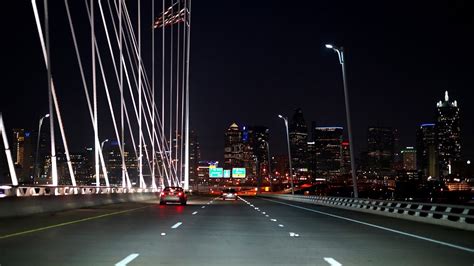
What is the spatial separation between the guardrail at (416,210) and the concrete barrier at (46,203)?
1600 centimetres

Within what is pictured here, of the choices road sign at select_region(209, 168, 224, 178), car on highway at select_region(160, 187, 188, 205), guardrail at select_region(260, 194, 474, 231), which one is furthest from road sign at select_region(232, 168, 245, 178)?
car on highway at select_region(160, 187, 188, 205)

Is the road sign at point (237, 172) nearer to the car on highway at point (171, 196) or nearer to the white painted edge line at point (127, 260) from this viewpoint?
the car on highway at point (171, 196)

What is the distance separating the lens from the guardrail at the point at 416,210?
22.0 metres

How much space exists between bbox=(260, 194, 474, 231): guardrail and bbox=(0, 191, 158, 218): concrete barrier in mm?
15995

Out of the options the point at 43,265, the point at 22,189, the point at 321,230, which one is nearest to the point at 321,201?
the point at 22,189

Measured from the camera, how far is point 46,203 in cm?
2886

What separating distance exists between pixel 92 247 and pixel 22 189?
62.9 feet

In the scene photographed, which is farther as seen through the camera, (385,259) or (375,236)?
(375,236)

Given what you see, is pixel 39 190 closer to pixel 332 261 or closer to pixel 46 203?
pixel 46 203

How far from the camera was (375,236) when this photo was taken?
18.0 m

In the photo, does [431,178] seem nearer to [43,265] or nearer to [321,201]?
[321,201]

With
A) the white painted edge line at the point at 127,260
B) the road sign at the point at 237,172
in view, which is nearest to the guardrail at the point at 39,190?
the white painted edge line at the point at 127,260

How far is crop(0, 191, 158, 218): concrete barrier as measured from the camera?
2438 cm

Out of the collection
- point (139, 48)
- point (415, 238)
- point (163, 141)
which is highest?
point (139, 48)
